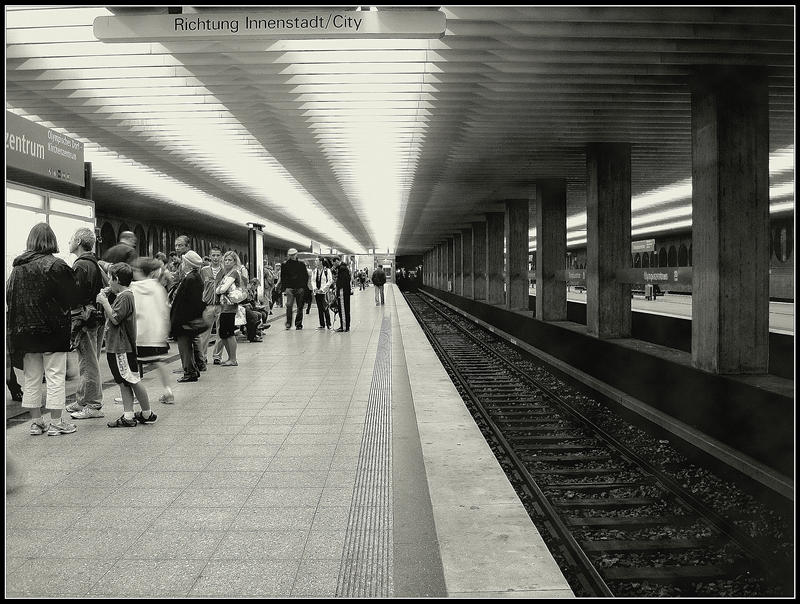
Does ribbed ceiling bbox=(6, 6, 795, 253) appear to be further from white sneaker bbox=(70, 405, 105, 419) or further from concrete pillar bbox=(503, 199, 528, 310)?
concrete pillar bbox=(503, 199, 528, 310)

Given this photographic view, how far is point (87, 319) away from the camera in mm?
6473

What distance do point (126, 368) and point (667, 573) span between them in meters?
4.52

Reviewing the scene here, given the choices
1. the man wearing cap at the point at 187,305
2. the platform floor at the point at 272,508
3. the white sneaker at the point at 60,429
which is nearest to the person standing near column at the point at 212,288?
the man wearing cap at the point at 187,305

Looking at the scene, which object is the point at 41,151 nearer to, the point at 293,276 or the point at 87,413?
the point at 87,413

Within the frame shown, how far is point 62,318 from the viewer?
5605 mm

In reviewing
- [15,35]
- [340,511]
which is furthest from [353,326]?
[340,511]

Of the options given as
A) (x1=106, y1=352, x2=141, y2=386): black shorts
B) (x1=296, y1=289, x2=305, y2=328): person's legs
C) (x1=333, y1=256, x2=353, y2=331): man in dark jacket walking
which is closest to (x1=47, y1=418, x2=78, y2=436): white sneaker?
(x1=106, y1=352, x2=141, y2=386): black shorts

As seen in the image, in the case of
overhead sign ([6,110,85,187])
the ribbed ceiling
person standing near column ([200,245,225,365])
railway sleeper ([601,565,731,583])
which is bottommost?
railway sleeper ([601,565,731,583])

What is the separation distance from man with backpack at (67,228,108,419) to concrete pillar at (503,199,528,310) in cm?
1621

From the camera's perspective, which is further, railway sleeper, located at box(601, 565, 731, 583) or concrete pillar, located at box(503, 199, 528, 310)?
concrete pillar, located at box(503, 199, 528, 310)

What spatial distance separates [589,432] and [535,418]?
107cm

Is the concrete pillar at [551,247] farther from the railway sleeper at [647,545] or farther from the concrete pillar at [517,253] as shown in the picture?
the railway sleeper at [647,545]

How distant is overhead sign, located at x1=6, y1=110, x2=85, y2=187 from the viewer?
7.16 m

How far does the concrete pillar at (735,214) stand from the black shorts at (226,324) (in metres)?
6.24
